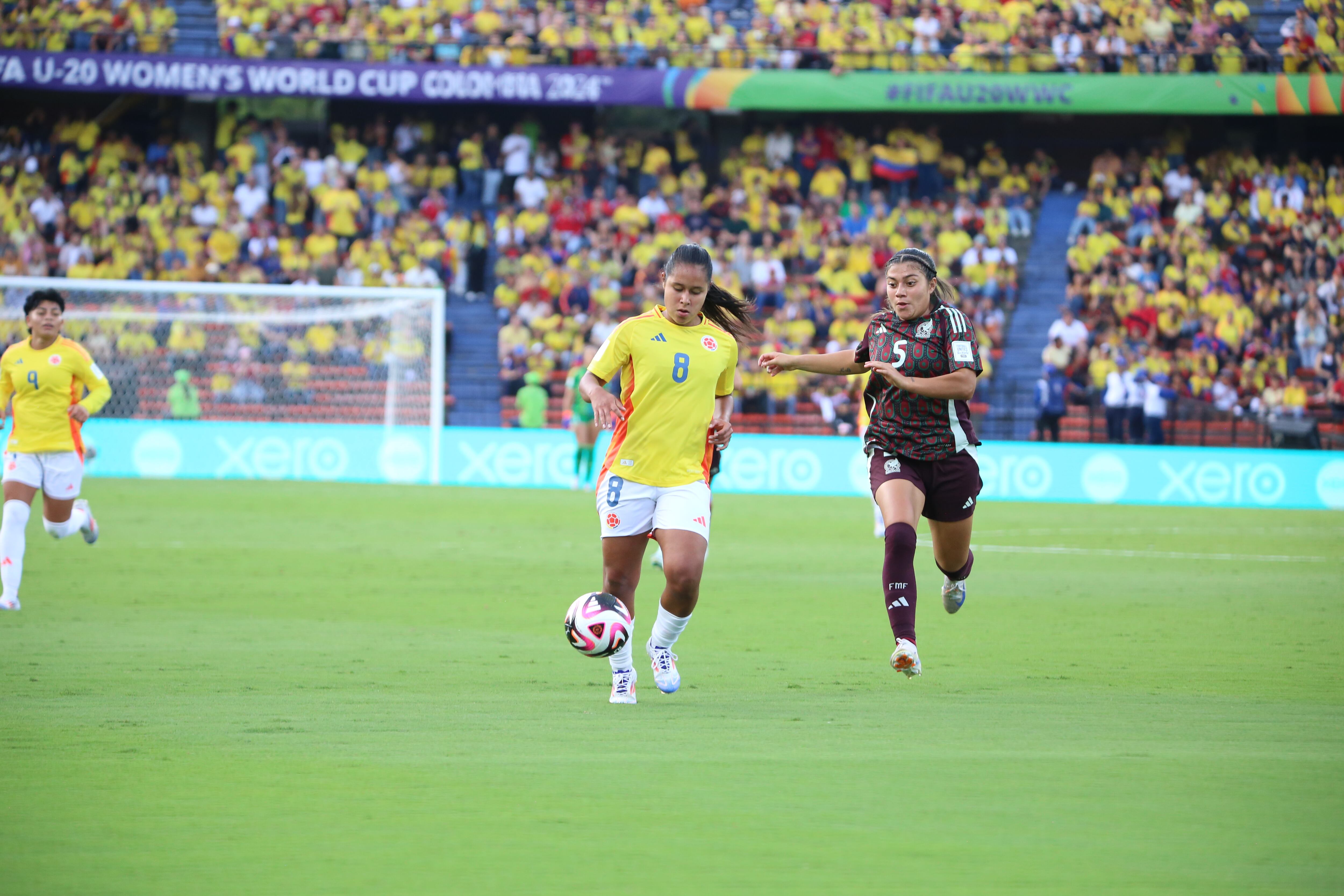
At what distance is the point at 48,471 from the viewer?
11992 mm

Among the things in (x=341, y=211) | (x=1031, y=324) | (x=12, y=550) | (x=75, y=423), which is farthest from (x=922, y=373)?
(x=341, y=211)

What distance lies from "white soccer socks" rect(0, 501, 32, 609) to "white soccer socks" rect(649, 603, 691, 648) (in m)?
5.88

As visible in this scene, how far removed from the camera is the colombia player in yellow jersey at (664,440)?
24.5ft

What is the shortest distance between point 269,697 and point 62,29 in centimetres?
2939

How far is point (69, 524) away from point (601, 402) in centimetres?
741

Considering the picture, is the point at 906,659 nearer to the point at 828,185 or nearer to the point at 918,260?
the point at 918,260

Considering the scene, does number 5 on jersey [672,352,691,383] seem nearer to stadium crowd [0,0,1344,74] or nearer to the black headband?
the black headband

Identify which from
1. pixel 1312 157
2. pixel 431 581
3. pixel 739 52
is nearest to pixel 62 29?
pixel 739 52

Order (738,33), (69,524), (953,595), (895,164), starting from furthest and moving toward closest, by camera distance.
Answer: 1. (738,33)
2. (895,164)
3. (69,524)
4. (953,595)

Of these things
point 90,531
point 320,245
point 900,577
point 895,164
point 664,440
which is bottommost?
point 90,531

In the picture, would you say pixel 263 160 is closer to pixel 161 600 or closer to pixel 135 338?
pixel 135 338

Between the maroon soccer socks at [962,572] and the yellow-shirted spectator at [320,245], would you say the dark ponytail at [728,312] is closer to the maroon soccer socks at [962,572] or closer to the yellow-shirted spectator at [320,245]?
the maroon soccer socks at [962,572]

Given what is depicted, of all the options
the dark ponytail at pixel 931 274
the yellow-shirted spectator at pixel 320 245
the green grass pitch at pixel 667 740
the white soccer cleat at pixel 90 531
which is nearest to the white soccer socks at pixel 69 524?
the white soccer cleat at pixel 90 531

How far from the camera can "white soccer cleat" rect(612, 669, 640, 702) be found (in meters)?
7.54
